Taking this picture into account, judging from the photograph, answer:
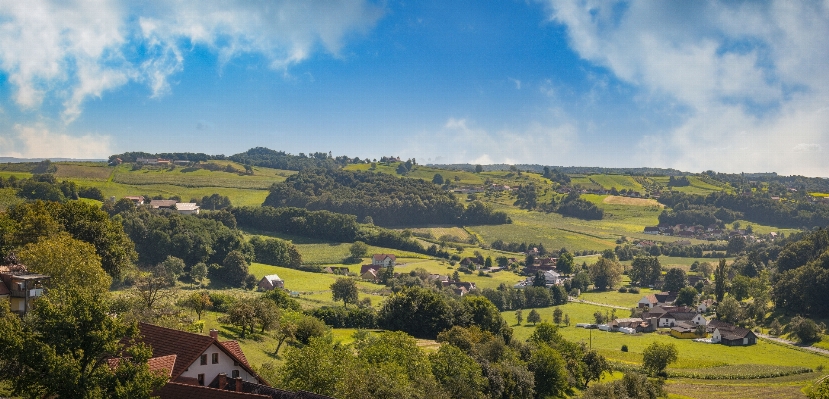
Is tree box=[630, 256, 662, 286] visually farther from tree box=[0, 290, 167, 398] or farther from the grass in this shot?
tree box=[0, 290, 167, 398]

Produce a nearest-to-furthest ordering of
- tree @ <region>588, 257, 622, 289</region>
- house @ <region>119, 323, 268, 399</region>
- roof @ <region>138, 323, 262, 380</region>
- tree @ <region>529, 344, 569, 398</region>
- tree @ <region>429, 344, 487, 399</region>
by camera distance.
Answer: house @ <region>119, 323, 268, 399</region> < roof @ <region>138, 323, 262, 380</region> < tree @ <region>429, 344, 487, 399</region> < tree @ <region>529, 344, 569, 398</region> < tree @ <region>588, 257, 622, 289</region>

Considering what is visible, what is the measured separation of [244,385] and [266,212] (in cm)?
10711

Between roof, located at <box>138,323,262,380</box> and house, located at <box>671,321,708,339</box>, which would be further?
house, located at <box>671,321,708,339</box>

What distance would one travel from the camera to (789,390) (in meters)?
60.9

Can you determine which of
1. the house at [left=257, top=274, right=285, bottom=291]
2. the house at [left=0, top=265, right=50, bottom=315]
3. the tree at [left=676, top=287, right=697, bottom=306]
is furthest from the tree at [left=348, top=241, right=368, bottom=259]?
the house at [left=0, top=265, right=50, bottom=315]

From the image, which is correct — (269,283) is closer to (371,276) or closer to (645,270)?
(371,276)

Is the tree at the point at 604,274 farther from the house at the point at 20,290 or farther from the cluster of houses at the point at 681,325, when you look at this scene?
the house at the point at 20,290

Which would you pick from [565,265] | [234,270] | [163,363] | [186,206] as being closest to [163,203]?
[186,206]

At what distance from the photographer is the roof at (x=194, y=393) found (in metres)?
21.5

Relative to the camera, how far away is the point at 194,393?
21.7 metres

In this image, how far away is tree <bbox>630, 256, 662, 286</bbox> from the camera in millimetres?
122875

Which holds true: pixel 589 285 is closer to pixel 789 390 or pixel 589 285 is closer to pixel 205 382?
pixel 789 390

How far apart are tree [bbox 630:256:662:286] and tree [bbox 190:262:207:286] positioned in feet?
273

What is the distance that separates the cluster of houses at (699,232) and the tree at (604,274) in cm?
6299
